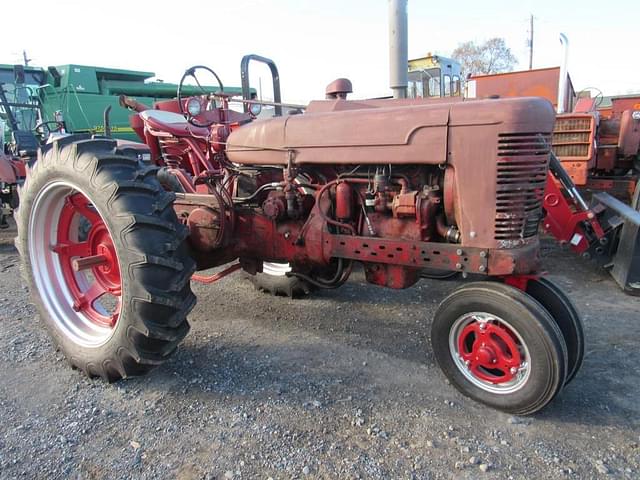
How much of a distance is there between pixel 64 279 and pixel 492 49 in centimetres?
3755

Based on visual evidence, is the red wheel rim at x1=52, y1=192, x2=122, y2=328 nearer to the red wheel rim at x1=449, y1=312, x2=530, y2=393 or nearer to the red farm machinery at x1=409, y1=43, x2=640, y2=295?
the red wheel rim at x1=449, y1=312, x2=530, y2=393

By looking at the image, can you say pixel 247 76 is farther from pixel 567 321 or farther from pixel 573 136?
pixel 573 136

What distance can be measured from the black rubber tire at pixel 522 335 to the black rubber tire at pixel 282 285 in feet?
5.58

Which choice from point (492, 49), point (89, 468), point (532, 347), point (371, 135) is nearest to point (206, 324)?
point (89, 468)

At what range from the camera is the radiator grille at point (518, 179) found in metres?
2.20

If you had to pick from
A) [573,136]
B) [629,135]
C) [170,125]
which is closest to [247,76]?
[170,125]

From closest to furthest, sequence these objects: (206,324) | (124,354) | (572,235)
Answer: (124,354) < (206,324) < (572,235)

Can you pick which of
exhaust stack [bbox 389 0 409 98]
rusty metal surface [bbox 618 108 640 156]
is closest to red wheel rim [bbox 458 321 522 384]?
exhaust stack [bbox 389 0 409 98]

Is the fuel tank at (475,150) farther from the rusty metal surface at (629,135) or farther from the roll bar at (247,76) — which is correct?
the rusty metal surface at (629,135)

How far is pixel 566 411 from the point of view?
7.88ft

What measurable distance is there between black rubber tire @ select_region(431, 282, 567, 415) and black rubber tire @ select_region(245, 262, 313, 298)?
1.70 metres

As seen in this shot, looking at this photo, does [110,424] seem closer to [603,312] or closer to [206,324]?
[206,324]

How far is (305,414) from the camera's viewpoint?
2426 mm

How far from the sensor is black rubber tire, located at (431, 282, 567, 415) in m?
2.20
